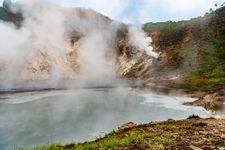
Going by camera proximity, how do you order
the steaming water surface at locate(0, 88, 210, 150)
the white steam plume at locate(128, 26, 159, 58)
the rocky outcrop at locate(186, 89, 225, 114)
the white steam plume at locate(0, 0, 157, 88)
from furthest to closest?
the white steam plume at locate(128, 26, 159, 58)
the white steam plume at locate(0, 0, 157, 88)
the rocky outcrop at locate(186, 89, 225, 114)
the steaming water surface at locate(0, 88, 210, 150)

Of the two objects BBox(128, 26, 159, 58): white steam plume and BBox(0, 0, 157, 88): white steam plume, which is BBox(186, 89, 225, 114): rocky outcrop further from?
BBox(128, 26, 159, 58): white steam plume

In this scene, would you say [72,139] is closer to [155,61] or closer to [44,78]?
[44,78]

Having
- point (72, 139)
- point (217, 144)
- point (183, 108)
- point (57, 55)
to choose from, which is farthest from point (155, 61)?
point (217, 144)

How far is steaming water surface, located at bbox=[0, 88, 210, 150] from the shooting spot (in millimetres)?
34281

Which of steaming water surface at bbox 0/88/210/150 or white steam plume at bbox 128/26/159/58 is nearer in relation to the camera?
steaming water surface at bbox 0/88/210/150

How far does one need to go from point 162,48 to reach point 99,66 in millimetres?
19824

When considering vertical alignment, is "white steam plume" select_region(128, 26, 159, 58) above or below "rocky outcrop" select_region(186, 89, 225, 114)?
above

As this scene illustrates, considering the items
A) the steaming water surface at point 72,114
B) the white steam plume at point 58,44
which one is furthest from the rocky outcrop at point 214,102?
the white steam plume at point 58,44

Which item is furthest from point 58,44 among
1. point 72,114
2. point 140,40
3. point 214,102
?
point 72,114

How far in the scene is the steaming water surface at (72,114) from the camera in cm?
3428

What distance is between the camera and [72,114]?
47281 millimetres

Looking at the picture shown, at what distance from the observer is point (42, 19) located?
117 meters

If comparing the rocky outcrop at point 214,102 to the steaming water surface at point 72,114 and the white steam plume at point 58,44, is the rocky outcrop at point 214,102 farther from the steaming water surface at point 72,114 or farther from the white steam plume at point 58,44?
the white steam plume at point 58,44

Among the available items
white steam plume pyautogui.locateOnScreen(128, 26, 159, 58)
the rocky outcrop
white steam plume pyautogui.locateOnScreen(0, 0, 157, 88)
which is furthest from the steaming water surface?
white steam plume pyautogui.locateOnScreen(128, 26, 159, 58)
